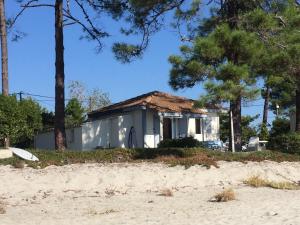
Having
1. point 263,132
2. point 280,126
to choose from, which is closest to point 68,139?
point 280,126

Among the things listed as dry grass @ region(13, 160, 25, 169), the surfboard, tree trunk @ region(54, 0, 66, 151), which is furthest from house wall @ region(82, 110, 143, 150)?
dry grass @ region(13, 160, 25, 169)

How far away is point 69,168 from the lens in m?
21.2

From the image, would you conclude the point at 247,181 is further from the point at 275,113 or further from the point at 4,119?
the point at 275,113

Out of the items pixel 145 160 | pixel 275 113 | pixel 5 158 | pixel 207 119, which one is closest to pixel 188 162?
pixel 145 160

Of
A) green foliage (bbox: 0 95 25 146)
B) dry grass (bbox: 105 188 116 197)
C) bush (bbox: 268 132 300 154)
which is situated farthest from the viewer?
bush (bbox: 268 132 300 154)

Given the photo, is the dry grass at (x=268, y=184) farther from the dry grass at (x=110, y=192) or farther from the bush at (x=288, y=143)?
the bush at (x=288, y=143)

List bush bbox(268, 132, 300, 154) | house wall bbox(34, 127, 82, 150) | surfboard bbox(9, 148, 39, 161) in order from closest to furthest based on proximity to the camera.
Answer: surfboard bbox(9, 148, 39, 161), bush bbox(268, 132, 300, 154), house wall bbox(34, 127, 82, 150)

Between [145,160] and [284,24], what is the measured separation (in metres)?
7.66

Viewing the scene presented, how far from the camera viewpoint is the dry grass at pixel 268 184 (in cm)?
2083

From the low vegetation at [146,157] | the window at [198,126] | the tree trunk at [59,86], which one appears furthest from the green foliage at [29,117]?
the window at [198,126]

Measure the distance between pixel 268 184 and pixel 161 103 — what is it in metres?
12.6

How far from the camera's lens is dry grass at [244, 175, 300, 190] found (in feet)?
68.3

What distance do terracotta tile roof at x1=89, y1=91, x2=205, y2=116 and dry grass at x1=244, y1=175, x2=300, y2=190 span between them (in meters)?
10.3

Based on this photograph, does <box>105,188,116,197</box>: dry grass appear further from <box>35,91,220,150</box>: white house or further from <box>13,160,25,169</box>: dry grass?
<box>35,91,220,150</box>: white house
